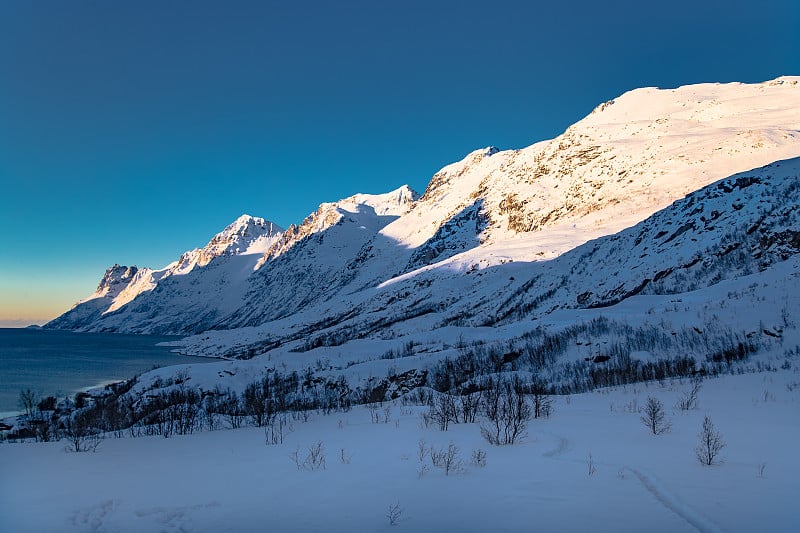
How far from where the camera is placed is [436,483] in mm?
5266

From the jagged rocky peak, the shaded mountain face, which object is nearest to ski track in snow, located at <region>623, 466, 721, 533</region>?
the shaded mountain face

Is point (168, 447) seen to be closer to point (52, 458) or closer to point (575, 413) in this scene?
point (52, 458)

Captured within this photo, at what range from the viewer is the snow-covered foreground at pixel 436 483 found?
4191 millimetres

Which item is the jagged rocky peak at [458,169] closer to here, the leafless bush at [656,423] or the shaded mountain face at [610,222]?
the shaded mountain face at [610,222]

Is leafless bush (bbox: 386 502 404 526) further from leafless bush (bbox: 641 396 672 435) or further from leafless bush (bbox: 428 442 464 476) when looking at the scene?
leafless bush (bbox: 641 396 672 435)

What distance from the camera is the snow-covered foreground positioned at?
165 inches

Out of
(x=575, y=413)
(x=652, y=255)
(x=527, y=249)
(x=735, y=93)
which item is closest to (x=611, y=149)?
(x=735, y=93)

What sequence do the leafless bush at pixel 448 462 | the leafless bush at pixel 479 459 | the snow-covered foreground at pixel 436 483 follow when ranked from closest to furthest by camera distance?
the snow-covered foreground at pixel 436 483 < the leafless bush at pixel 448 462 < the leafless bush at pixel 479 459

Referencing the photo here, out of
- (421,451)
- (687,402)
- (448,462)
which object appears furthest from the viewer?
(687,402)

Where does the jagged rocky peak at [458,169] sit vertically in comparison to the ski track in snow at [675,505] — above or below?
above

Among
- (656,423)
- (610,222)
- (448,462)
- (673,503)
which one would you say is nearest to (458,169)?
(610,222)

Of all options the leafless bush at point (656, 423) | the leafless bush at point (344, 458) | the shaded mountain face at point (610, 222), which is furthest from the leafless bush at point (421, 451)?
the shaded mountain face at point (610, 222)

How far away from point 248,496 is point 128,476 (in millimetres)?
2266

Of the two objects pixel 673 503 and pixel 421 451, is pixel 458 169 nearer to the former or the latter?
pixel 421 451
